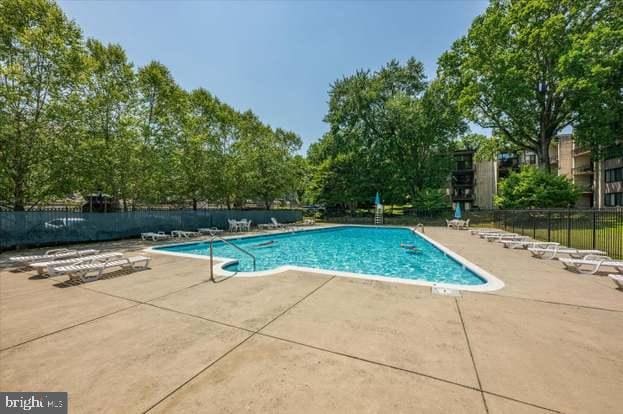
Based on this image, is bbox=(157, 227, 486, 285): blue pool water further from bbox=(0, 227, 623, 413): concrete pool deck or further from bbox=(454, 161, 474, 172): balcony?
bbox=(454, 161, 474, 172): balcony

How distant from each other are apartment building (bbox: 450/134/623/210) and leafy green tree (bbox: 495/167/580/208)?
247 cm

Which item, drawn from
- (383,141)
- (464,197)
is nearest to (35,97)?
(383,141)

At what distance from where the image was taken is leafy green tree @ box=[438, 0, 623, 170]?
17391mm

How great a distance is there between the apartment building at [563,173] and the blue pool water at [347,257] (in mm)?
19417

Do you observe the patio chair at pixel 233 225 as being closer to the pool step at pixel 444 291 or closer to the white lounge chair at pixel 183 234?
the white lounge chair at pixel 183 234

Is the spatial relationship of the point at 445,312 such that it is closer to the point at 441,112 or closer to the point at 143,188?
the point at 143,188

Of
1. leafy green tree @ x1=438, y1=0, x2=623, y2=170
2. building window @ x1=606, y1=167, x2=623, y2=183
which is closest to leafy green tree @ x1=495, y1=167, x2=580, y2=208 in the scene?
leafy green tree @ x1=438, y1=0, x2=623, y2=170

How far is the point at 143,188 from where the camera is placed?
1655 centimetres

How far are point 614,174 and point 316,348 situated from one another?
1600 inches

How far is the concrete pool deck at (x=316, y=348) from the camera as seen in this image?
2162 mm

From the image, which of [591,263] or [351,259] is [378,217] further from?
[591,263]

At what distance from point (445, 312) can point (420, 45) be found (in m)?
21.0

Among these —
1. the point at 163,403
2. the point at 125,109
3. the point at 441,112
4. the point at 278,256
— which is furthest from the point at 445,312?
the point at 441,112

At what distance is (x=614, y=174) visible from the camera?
1045 inches
